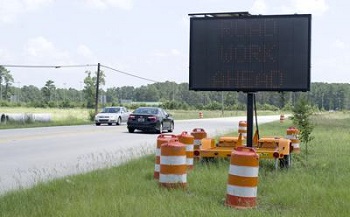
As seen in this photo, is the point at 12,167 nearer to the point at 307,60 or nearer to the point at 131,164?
the point at 131,164

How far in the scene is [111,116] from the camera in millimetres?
39250

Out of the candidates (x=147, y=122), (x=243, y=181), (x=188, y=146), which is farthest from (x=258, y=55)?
(x=147, y=122)

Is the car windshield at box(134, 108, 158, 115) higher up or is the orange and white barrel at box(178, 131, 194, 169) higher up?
the car windshield at box(134, 108, 158, 115)

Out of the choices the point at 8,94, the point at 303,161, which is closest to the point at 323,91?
the point at 8,94

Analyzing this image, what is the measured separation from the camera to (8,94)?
538 feet

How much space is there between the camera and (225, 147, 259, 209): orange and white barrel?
7402 mm

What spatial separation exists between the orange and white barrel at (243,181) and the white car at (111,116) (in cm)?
3194

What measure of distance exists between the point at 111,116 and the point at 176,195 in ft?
104

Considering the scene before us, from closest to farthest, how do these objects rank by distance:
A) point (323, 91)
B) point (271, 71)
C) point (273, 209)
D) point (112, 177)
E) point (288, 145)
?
point (273, 209) < point (112, 177) < point (271, 71) < point (288, 145) < point (323, 91)

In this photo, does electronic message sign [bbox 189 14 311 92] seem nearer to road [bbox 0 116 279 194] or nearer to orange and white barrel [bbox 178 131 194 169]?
orange and white barrel [bbox 178 131 194 169]

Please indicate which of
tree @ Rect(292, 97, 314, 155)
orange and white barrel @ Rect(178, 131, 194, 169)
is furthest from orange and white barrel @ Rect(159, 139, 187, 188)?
tree @ Rect(292, 97, 314, 155)

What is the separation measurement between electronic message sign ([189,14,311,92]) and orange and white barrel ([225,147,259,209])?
384 cm

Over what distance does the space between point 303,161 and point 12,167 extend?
7.25 meters

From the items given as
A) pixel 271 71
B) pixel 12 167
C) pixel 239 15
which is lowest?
pixel 12 167
